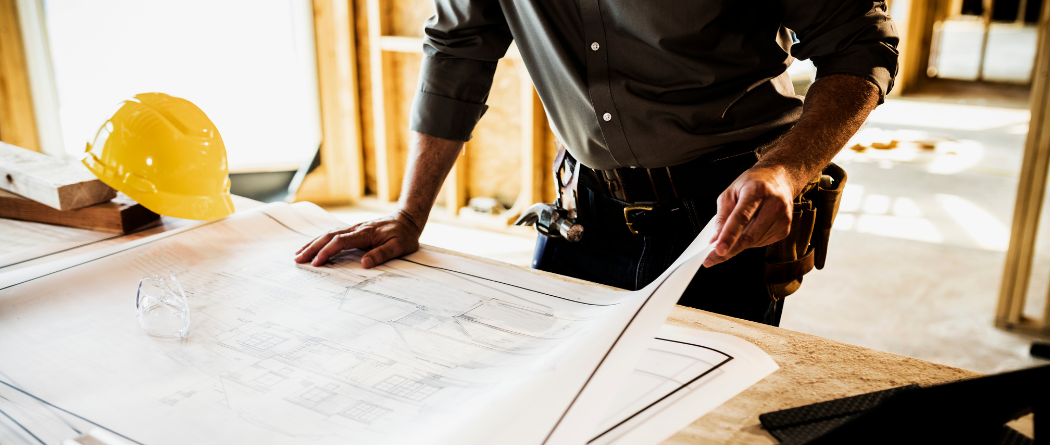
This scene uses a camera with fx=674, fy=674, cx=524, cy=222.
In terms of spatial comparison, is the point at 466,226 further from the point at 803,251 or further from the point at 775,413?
the point at 775,413

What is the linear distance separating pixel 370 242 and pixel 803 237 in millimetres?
642

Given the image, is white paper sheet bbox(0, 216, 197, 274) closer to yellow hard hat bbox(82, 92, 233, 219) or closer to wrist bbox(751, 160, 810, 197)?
yellow hard hat bbox(82, 92, 233, 219)

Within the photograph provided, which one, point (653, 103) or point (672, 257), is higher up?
point (653, 103)

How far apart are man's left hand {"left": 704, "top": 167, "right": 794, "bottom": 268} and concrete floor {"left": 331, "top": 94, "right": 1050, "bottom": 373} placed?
1.13 meters

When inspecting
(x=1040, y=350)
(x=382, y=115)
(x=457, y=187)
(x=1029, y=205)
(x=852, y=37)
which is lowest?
(x=1040, y=350)

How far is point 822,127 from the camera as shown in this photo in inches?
33.0

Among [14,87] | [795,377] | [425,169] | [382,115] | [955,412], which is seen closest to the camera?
[955,412]

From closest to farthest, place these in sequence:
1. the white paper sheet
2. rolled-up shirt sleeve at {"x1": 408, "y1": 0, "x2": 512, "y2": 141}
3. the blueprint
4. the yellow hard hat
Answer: the blueprint
the white paper sheet
the yellow hard hat
rolled-up shirt sleeve at {"x1": 408, "y1": 0, "x2": 512, "y2": 141}

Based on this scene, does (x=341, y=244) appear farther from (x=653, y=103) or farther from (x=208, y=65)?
(x=208, y=65)

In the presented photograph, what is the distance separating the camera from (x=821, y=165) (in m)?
0.83

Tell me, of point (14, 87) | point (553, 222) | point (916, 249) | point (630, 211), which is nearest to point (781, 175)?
point (630, 211)

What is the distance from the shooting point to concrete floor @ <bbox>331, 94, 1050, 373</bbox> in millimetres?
2439

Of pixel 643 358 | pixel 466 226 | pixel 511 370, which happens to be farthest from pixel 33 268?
pixel 466 226

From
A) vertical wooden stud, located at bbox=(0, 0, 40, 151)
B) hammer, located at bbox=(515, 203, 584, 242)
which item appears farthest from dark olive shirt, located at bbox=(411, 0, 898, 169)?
vertical wooden stud, located at bbox=(0, 0, 40, 151)
